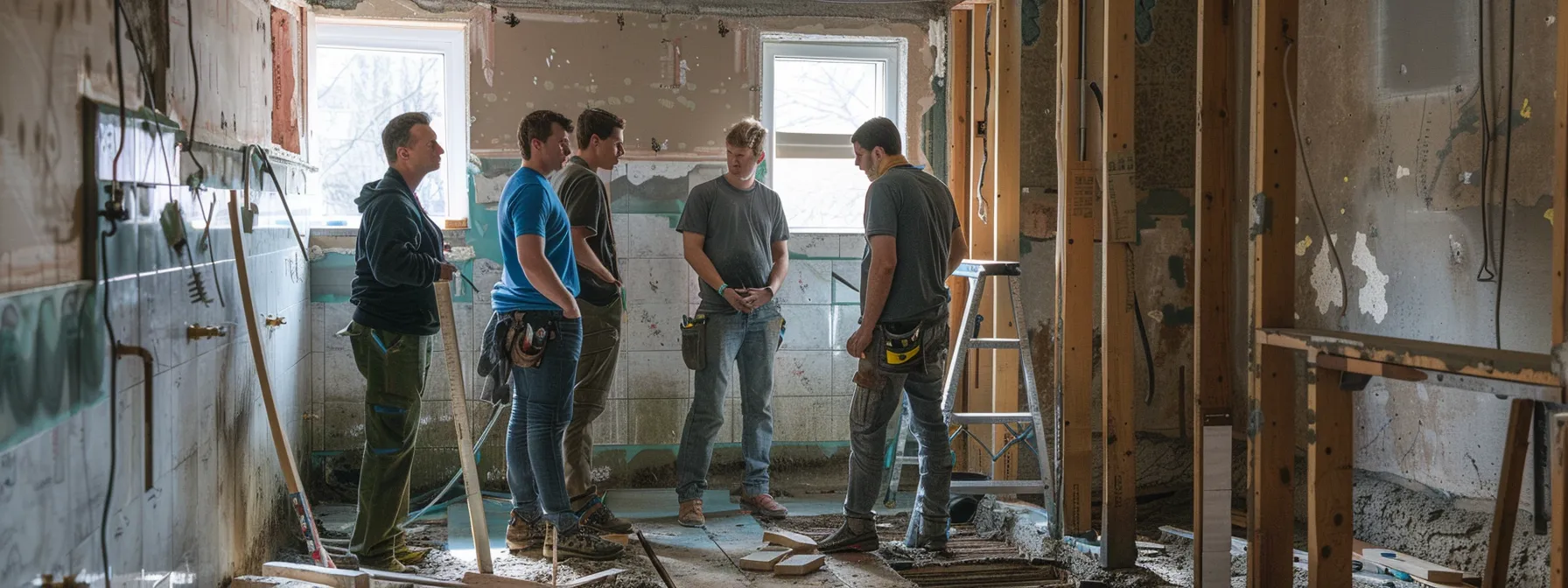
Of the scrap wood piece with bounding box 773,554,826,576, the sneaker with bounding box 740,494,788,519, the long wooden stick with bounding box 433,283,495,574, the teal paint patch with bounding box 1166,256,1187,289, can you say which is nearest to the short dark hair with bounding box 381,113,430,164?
the long wooden stick with bounding box 433,283,495,574

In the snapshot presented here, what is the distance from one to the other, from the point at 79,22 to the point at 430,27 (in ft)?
9.84

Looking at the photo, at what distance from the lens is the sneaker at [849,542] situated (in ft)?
13.3

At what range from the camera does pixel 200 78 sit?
10.2ft

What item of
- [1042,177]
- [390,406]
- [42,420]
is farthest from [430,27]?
[42,420]

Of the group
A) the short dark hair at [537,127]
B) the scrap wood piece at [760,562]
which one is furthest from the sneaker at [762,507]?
the short dark hair at [537,127]

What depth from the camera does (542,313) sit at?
12.1ft

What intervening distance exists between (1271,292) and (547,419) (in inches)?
86.6

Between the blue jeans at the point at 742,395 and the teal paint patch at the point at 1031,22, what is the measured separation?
63.1 inches

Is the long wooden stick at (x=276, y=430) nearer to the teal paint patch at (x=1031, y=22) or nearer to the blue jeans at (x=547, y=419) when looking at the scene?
the blue jeans at (x=547, y=419)

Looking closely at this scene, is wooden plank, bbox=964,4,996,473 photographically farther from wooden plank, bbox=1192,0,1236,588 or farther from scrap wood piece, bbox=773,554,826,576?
wooden plank, bbox=1192,0,1236,588

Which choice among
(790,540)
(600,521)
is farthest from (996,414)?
(600,521)

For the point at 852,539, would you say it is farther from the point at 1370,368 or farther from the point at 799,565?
the point at 1370,368

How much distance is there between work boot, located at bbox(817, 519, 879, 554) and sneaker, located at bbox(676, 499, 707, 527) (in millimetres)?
690

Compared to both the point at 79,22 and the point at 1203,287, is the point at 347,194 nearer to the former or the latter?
the point at 79,22
